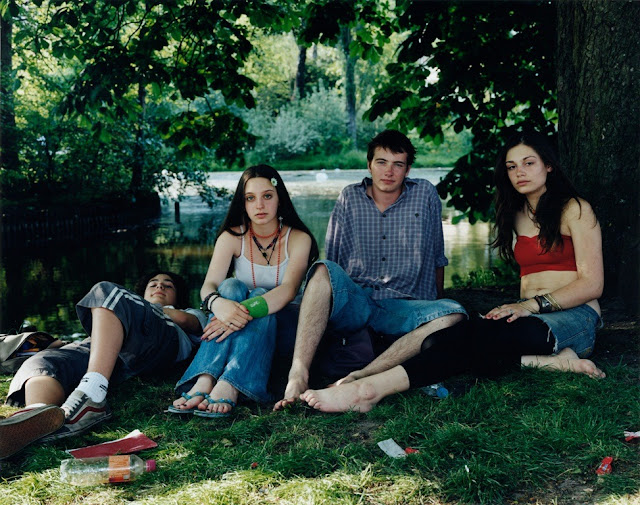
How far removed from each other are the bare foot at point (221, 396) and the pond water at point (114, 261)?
4435mm

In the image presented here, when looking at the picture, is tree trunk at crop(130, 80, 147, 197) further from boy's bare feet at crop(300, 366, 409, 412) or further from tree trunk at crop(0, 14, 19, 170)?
boy's bare feet at crop(300, 366, 409, 412)

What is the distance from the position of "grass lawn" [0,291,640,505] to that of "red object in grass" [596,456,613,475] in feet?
0.12

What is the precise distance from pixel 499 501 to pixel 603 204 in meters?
3.22

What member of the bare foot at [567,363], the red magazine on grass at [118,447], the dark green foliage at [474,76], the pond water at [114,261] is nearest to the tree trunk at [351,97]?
the pond water at [114,261]

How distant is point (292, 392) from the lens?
3701 millimetres

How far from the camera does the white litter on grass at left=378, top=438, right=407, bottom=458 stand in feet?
10.1

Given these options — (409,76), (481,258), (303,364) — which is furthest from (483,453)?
(481,258)

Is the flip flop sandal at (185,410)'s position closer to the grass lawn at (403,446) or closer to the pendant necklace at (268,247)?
the grass lawn at (403,446)

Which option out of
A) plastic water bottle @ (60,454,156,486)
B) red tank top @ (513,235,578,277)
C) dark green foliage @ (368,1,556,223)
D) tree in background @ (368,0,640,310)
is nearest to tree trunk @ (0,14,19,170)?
dark green foliage @ (368,1,556,223)

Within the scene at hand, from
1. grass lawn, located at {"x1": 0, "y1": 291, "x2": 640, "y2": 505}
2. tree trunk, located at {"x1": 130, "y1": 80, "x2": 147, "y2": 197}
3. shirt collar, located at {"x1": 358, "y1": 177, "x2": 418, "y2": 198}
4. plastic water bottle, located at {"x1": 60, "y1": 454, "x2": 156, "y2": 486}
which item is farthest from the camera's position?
tree trunk, located at {"x1": 130, "y1": 80, "x2": 147, "y2": 197}

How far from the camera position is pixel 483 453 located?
304 cm

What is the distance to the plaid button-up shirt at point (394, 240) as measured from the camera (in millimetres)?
4504

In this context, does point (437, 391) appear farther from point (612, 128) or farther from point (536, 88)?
point (536, 88)

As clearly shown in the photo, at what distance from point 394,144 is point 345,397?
65.6 inches
